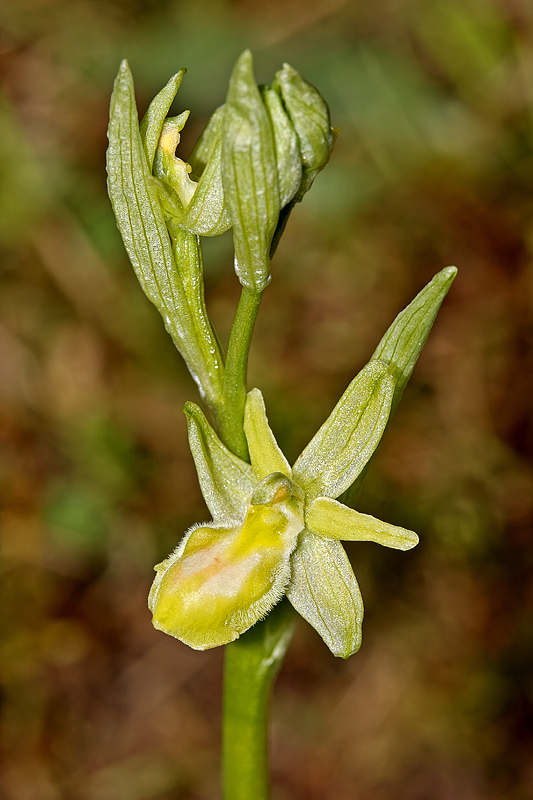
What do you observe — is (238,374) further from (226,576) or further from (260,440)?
(226,576)

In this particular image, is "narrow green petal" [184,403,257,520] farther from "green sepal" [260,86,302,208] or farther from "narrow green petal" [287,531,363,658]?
"green sepal" [260,86,302,208]

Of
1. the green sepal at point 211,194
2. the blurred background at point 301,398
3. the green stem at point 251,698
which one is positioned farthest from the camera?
the blurred background at point 301,398

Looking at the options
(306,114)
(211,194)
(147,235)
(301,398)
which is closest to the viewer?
(306,114)

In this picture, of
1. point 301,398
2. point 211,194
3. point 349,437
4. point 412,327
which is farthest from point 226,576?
point 301,398

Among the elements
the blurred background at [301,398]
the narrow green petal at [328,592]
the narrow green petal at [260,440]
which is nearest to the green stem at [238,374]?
the narrow green petal at [260,440]

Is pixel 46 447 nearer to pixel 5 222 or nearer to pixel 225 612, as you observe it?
pixel 5 222

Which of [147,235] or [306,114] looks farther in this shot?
[147,235]

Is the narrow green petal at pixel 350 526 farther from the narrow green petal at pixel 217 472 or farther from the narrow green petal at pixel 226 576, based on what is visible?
the narrow green petal at pixel 217 472

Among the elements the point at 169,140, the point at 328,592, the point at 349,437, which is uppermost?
the point at 169,140
